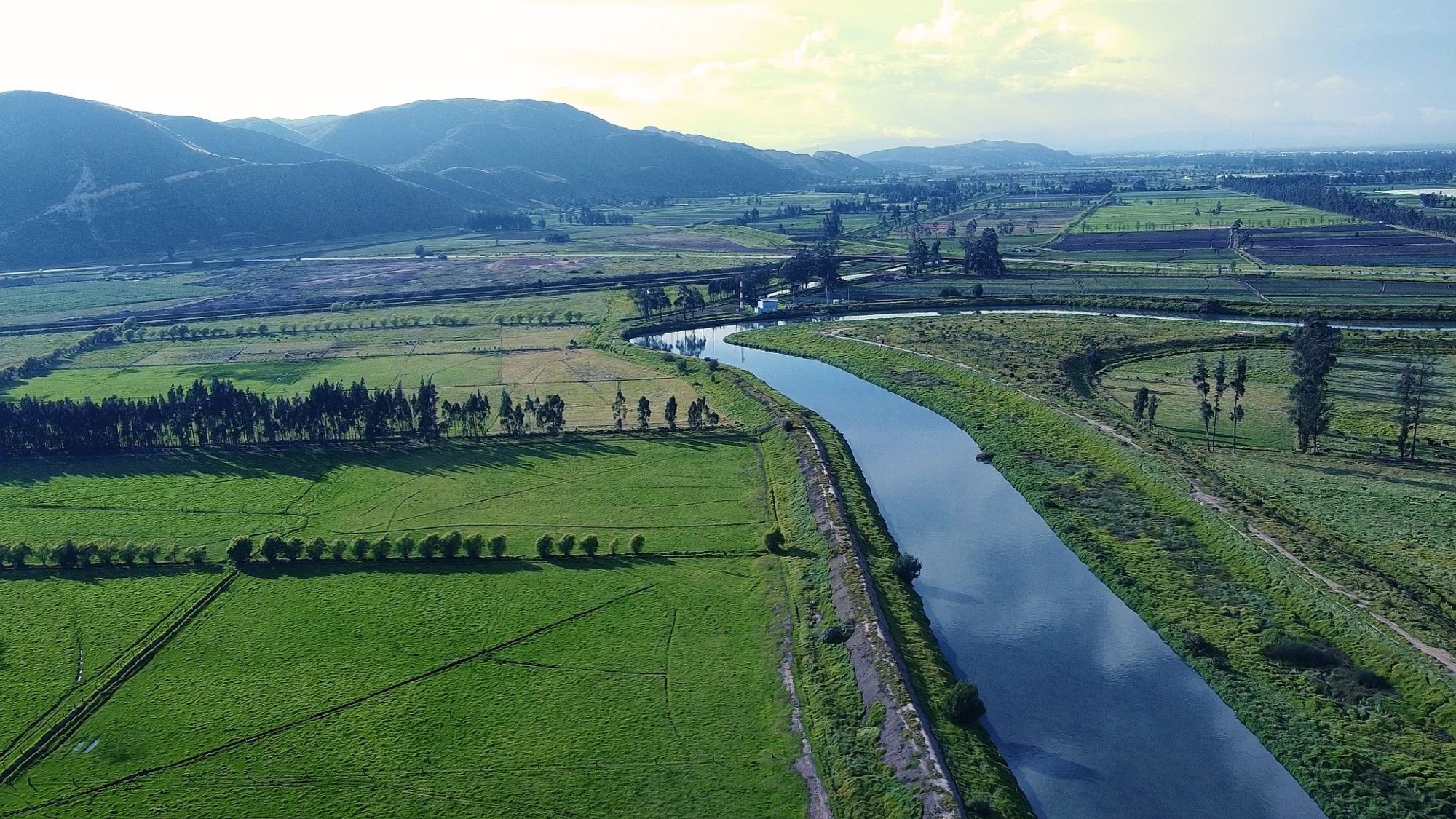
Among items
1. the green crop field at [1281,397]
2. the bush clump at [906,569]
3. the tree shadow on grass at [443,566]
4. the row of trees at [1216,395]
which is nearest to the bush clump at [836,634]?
the bush clump at [906,569]

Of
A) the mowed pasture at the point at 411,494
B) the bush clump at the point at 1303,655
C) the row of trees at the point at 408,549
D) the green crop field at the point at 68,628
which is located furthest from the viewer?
the mowed pasture at the point at 411,494

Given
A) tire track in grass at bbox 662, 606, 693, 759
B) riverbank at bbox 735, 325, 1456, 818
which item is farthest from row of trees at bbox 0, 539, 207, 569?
riverbank at bbox 735, 325, 1456, 818

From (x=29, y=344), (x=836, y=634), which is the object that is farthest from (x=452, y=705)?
(x=29, y=344)

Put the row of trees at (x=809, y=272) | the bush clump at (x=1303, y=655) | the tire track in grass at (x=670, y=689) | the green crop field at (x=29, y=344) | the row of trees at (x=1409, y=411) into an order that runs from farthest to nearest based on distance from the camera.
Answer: the row of trees at (x=809, y=272) < the green crop field at (x=29, y=344) < the row of trees at (x=1409, y=411) < the bush clump at (x=1303, y=655) < the tire track in grass at (x=670, y=689)

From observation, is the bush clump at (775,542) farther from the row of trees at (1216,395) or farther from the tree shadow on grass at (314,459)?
the row of trees at (1216,395)

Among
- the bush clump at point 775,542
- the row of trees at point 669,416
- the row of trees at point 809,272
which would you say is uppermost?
the row of trees at point 809,272

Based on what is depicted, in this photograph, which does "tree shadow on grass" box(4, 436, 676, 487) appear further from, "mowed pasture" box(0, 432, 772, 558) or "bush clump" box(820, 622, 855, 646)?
"bush clump" box(820, 622, 855, 646)
